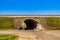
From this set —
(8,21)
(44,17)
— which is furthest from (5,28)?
(44,17)

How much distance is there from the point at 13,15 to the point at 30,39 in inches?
1048

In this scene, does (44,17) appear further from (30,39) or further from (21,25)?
(30,39)

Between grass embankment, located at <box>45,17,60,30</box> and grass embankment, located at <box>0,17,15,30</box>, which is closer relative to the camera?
grass embankment, located at <box>0,17,15,30</box>

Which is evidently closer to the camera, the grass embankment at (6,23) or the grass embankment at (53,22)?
the grass embankment at (6,23)

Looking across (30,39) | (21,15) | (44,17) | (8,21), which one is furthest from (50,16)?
(30,39)

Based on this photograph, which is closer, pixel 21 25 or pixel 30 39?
pixel 30 39

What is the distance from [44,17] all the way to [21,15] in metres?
6.05

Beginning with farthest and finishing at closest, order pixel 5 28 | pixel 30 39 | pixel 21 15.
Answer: pixel 21 15 → pixel 5 28 → pixel 30 39

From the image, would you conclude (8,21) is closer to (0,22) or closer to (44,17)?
(0,22)

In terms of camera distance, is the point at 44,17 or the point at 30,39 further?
the point at 44,17

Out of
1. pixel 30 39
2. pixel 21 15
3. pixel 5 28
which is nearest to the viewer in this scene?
pixel 30 39

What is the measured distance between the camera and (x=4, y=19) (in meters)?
52.3

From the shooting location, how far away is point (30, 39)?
28.4 metres

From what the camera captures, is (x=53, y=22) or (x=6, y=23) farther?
(x=53, y=22)
